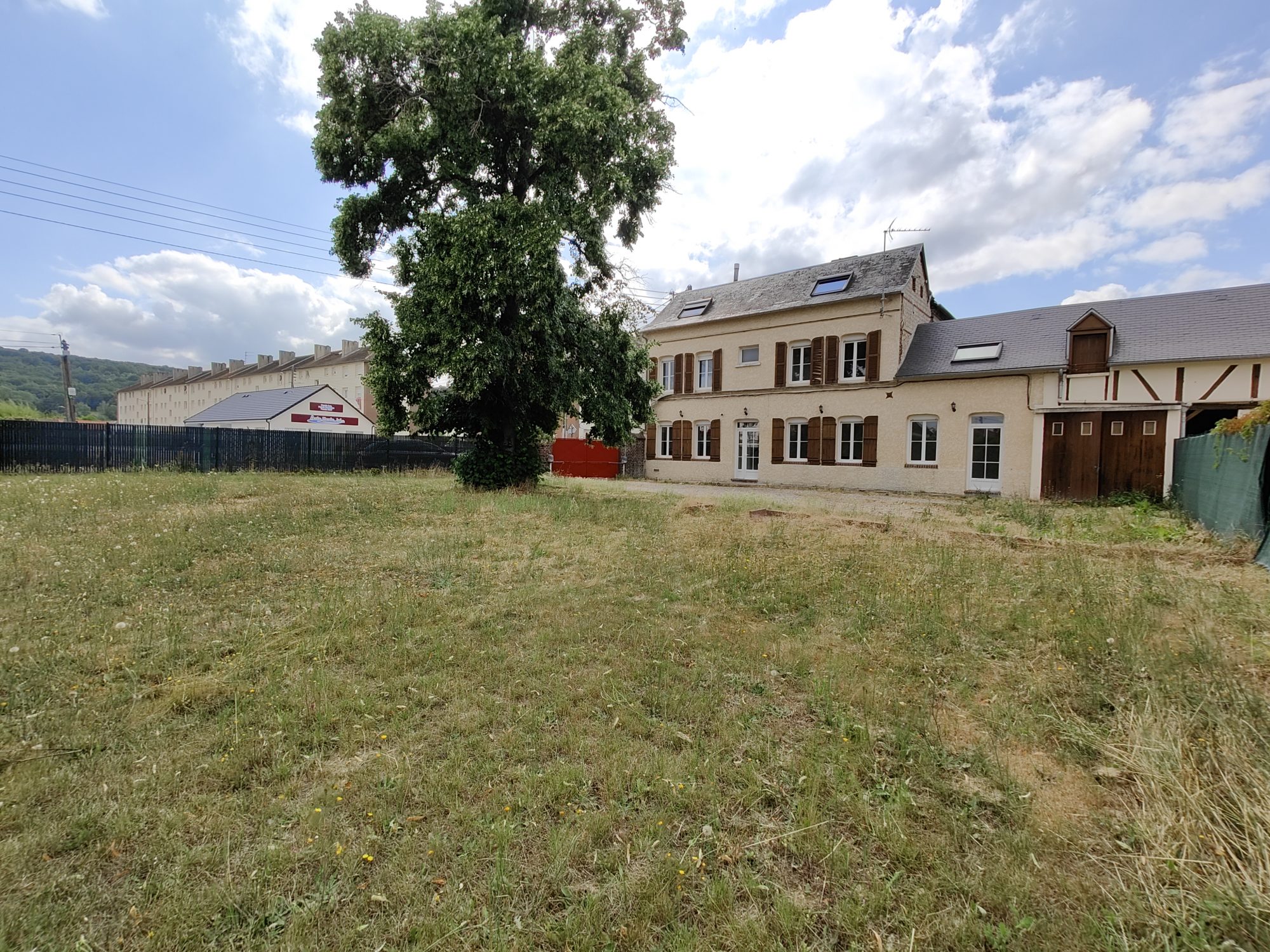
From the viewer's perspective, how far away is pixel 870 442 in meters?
18.8

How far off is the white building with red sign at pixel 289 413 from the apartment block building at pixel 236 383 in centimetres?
760

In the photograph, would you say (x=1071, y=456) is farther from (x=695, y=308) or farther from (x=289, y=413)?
(x=289, y=413)

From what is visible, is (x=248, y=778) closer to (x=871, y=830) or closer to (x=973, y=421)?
(x=871, y=830)

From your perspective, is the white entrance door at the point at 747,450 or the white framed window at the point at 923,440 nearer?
the white framed window at the point at 923,440

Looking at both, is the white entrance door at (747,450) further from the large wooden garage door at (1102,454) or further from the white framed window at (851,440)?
the large wooden garage door at (1102,454)

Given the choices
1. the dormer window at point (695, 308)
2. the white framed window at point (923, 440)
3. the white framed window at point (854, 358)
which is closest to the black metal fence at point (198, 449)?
the dormer window at point (695, 308)

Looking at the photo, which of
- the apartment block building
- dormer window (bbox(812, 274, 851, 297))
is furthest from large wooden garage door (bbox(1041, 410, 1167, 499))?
the apartment block building

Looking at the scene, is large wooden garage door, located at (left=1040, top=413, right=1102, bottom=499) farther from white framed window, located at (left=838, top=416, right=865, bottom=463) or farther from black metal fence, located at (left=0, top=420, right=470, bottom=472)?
black metal fence, located at (left=0, top=420, right=470, bottom=472)

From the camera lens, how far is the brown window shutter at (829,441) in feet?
64.2

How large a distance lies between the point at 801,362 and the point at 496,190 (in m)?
12.0

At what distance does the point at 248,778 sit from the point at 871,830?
9.55 feet

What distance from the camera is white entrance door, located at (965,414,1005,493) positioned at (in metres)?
16.6

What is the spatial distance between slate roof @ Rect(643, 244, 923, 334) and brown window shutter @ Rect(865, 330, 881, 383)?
126cm

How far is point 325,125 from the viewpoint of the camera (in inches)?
469
